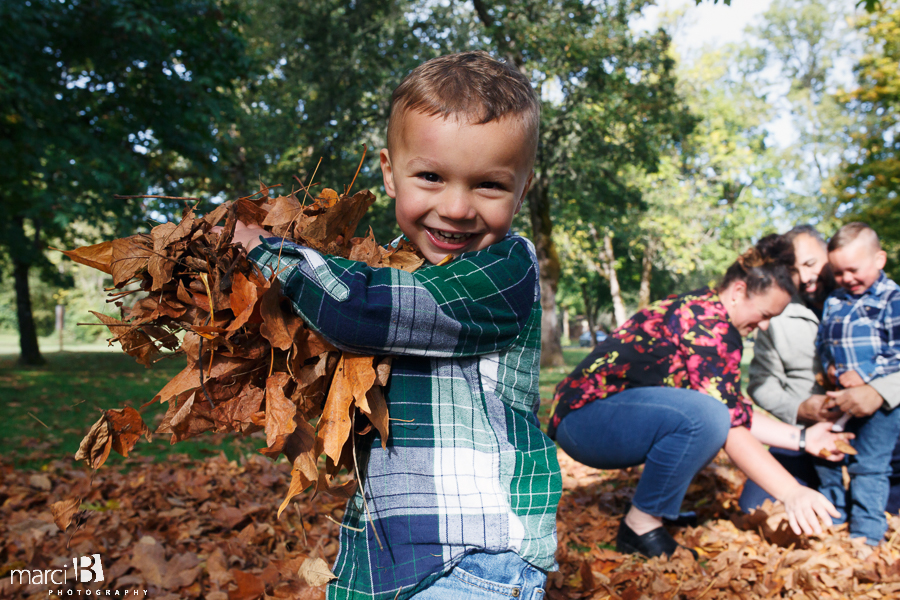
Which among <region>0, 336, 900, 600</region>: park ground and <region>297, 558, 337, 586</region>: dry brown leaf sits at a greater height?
<region>297, 558, 337, 586</region>: dry brown leaf

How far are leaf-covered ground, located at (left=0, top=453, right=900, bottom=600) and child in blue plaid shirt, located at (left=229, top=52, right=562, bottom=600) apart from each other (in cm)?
64

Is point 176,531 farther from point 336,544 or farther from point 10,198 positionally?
point 10,198

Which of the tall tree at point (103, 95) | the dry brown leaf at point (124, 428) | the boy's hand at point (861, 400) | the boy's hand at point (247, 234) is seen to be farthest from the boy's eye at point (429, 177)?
the tall tree at point (103, 95)

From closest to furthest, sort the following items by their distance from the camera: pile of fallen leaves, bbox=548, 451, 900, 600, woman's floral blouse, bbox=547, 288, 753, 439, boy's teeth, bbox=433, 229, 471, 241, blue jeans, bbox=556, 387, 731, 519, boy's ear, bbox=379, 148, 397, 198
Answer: boy's teeth, bbox=433, 229, 471, 241, boy's ear, bbox=379, 148, 397, 198, pile of fallen leaves, bbox=548, 451, 900, 600, blue jeans, bbox=556, 387, 731, 519, woman's floral blouse, bbox=547, 288, 753, 439

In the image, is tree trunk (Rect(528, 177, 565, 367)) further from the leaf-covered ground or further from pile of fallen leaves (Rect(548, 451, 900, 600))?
pile of fallen leaves (Rect(548, 451, 900, 600))

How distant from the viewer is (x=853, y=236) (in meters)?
4.01

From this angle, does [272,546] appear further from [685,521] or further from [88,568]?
[685,521]

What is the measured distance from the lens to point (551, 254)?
51.6 ft

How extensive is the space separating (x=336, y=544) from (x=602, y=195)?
49.0ft

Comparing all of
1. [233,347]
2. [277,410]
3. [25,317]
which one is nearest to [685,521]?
[277,410]

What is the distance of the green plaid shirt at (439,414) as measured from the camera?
4.71 ft

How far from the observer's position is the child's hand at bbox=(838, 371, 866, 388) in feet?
12.5

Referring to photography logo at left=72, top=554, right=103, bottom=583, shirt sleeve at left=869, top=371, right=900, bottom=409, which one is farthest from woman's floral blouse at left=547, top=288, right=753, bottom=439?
photography logo at left=72, top=554, right=103, bottom=583

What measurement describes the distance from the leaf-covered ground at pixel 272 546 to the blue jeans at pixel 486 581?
2.29 ft
